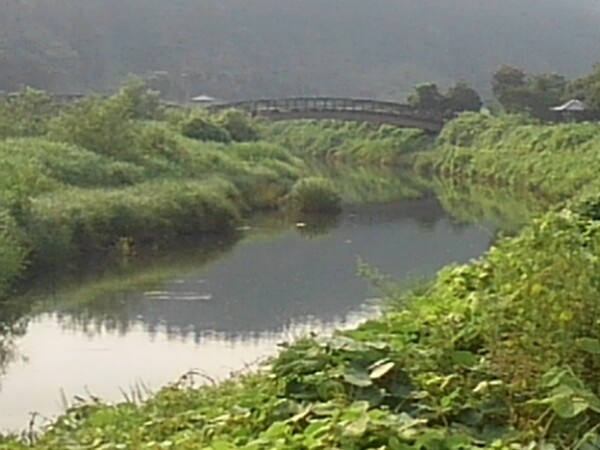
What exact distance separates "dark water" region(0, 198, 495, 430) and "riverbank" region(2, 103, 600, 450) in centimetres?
362

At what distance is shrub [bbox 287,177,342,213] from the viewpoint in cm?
2944

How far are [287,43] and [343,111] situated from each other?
65.0 m

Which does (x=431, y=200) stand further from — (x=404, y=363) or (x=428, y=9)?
(x=428, y=9)

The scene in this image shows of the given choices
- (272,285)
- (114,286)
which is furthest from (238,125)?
(272,285)

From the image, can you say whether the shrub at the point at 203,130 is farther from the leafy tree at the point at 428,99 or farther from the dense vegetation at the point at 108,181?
the leafy tree at the point at 428,99

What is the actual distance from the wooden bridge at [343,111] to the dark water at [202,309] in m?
23.7

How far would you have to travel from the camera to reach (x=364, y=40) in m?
121

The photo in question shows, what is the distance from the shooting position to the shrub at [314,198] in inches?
1159

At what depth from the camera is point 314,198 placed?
29453 mm

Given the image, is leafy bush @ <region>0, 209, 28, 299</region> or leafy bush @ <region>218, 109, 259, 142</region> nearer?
leafy bush @ <region>0, 209, 28, 299</region>

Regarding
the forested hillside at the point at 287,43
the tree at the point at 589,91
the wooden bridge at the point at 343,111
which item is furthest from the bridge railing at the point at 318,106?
the forested hillside at the point at 287,43

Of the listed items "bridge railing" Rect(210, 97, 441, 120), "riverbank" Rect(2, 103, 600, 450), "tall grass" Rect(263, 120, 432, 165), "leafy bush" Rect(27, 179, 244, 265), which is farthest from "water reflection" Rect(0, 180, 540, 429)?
"tall grass" Rect(263, 120, 432, 165)

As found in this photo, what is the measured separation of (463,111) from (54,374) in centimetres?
4382

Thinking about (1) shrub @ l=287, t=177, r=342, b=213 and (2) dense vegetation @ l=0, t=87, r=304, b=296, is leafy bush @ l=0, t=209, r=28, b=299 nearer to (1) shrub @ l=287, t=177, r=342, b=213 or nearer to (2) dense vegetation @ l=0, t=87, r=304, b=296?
(2) dense vegetation @ l=0, t=87, r=304, b=296
